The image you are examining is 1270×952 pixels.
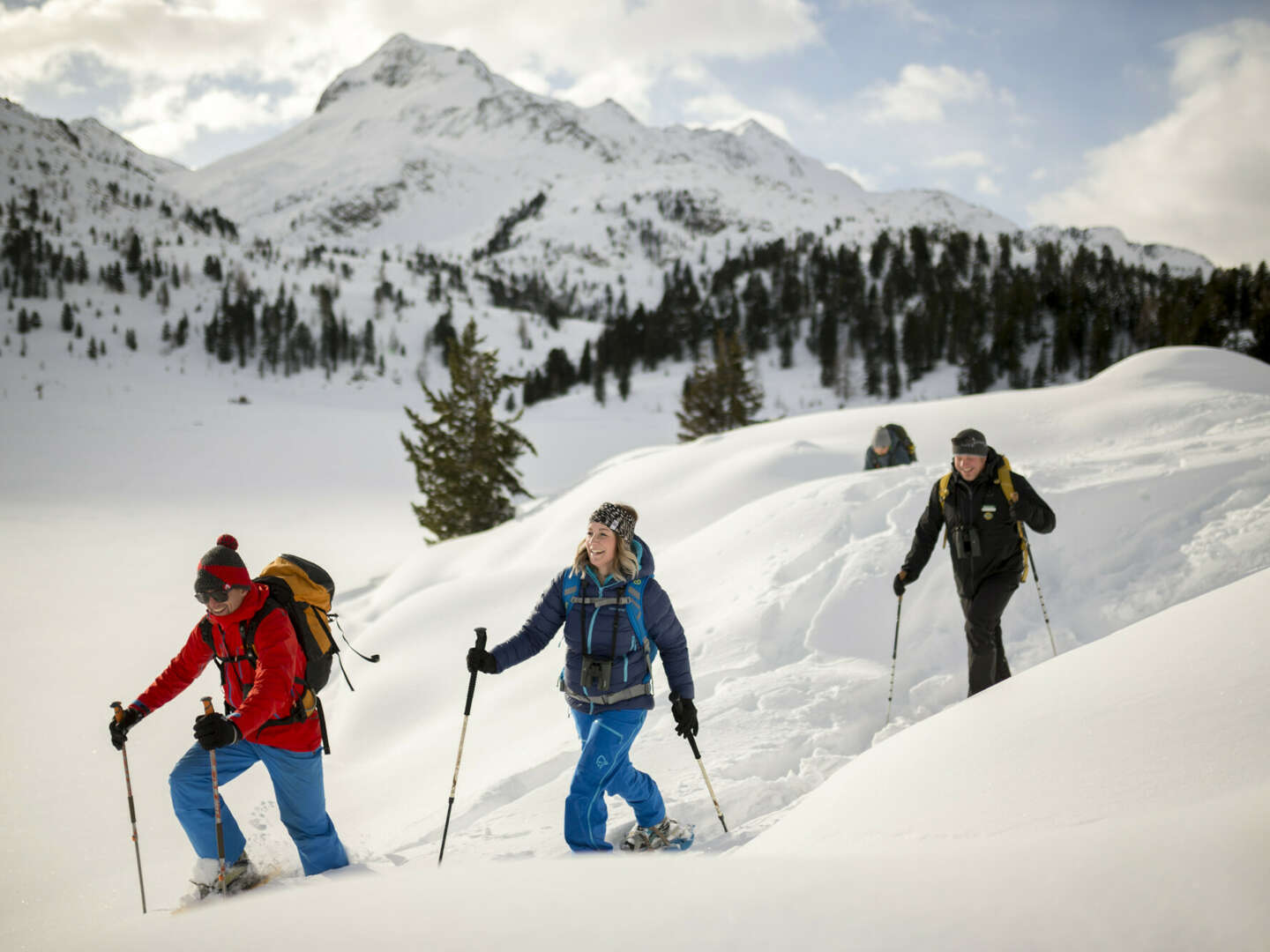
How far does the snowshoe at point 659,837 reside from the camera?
358cm

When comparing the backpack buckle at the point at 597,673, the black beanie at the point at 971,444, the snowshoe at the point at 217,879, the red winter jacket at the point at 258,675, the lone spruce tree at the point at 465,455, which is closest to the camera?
the red winter jacket at the point at 258,675

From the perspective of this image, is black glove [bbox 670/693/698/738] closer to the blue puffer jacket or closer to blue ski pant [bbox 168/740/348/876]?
the blue puffer jacket

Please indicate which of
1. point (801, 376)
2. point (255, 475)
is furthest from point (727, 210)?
point (255, 475)

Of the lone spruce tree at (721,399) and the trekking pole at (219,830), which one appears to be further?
the lone spruce tree at (721,399)

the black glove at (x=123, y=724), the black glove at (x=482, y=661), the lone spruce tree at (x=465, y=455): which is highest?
the lone spruce tree at (x=465, y=455)

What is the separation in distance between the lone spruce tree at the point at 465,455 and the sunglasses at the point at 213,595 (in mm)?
15131

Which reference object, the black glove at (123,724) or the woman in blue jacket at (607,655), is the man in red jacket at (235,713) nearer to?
the black glove at (123,724)

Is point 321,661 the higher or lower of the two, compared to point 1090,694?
higher

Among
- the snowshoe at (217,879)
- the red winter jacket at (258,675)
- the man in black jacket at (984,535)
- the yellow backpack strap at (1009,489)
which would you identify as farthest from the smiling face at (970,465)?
the snowshoe at (217,879)

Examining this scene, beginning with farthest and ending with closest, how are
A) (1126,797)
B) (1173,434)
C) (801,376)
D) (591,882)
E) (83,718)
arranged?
(801,376) → (1173,434) → (83,718) → (1126,797) → (591,882)

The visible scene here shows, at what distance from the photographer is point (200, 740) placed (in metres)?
A: 2.98

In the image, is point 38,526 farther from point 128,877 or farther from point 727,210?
point 727,210

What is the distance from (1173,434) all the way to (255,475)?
34100 mm

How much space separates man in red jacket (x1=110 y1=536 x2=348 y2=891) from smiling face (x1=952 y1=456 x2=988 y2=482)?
4.20 m
